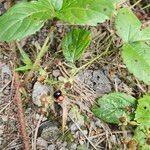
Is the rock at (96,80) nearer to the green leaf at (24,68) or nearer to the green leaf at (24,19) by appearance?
the green leaf at (24,68)

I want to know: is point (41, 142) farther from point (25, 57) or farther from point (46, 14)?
point (46, 14)

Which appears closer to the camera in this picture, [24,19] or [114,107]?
[24,19]

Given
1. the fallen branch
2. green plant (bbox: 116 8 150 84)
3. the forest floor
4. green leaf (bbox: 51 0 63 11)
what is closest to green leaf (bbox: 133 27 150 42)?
green plant (bbox: 116 8 150 84)

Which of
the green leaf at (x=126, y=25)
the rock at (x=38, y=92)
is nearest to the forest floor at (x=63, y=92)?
the rock at (x=38, y=92)

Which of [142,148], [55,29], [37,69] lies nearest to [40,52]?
[37,69]

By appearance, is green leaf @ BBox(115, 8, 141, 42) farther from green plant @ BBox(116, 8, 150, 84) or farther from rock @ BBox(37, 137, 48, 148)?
rock @ BBox(37, 137, 48, 148)

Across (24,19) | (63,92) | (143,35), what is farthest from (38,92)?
(143,35)
